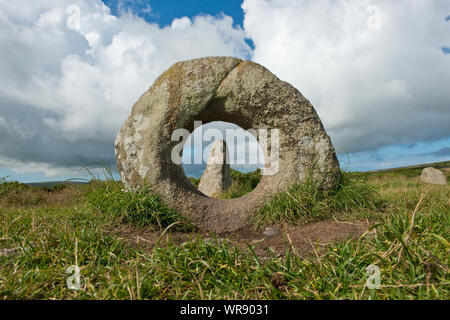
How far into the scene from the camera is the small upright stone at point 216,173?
12.0 meters

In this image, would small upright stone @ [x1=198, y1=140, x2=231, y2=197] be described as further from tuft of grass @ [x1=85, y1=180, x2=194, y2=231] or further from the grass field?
the grass field

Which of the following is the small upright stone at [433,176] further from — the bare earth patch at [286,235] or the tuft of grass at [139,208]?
the tuft of grass at [139,208]

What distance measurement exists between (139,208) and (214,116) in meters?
2.24

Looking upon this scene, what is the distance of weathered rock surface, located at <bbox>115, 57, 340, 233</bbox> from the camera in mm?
5273

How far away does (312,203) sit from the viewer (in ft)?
17.1

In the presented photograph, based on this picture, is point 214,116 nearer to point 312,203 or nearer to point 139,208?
point 139,208

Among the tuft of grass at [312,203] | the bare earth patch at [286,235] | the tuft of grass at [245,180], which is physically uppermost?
the tuft of grass at [245,180]

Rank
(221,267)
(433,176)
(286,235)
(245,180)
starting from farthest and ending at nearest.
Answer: (433,176) < (245,180) < (286,235) < (221,267)

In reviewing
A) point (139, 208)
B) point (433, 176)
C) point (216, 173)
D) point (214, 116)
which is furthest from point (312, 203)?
point (433, 176)

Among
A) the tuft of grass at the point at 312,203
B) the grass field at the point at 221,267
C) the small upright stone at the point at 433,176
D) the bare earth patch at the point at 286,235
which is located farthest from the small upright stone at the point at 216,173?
the small upright stone at the point at 433,176

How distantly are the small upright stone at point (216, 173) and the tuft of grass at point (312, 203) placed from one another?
21.8 ft

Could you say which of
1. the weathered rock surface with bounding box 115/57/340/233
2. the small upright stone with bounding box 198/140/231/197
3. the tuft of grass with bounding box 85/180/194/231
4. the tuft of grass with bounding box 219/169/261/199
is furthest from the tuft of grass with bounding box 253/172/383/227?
the tuft of grass with bounding box 219/169/261/199

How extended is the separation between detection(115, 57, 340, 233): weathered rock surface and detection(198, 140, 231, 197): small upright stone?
6.30 meters
